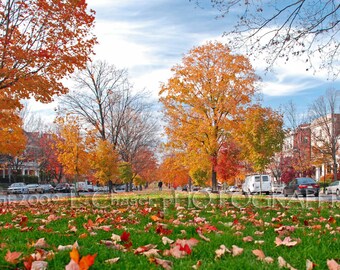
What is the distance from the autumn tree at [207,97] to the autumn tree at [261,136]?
1.63 meters

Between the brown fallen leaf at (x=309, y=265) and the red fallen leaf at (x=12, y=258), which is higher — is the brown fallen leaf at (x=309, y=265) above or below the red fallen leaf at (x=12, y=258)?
below

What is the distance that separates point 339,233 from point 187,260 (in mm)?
2558

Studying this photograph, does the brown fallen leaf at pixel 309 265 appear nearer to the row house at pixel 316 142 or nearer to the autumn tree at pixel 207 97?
the autumn tree at pixel 207 97

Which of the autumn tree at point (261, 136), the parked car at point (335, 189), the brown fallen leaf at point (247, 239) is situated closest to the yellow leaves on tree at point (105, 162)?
the autumn tree at point (261, 136)

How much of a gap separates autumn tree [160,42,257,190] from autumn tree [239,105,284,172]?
1.63 metres

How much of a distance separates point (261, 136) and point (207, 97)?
7.30 m

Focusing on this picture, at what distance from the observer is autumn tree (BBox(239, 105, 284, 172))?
2918 centimetres

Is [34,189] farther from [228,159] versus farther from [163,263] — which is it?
[163,263]

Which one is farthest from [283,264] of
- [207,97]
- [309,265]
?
[207,97]

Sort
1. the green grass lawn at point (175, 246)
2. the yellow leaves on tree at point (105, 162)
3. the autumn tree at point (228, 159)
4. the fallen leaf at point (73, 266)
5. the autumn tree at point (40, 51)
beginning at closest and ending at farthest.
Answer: the fallen leaf at point (73, 266) < the green grass lawn at point (175, 246) < the autumn tree at point (40, 51) < the yellow leaves on tree at point (105, 162) < the autumn tree at point (228, 159)

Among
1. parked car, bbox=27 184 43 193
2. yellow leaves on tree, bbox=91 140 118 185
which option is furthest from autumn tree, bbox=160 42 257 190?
parked car, bbox=27 184 43 193

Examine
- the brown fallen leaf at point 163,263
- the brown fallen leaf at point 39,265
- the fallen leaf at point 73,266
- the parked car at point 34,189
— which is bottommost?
the parked car at point 34,189

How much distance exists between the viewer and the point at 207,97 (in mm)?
27609

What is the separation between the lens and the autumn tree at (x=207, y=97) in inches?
1074
